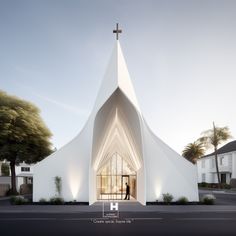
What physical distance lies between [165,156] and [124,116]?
5.00m

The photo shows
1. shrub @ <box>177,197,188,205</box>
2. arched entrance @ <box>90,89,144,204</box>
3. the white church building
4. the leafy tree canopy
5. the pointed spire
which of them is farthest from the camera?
the leafy tree canopy

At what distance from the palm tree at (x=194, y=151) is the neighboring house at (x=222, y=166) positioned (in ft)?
11.2

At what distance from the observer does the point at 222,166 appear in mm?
58094

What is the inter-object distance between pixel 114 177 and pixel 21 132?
11645 mm

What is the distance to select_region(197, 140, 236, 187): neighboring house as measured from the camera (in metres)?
54.2

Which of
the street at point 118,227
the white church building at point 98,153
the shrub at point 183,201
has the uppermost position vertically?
the white church building at point 98,153

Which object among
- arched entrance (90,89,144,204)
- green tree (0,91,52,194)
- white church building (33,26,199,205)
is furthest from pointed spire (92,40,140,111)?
green tree (0,91,52,194)

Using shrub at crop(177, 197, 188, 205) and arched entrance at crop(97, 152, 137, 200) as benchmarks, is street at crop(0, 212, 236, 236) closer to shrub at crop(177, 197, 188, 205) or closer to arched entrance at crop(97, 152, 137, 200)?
shrub at crop(177, 197, 188, 205)

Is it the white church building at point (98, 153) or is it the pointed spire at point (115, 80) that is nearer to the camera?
the pointed spire at point (115, 80)

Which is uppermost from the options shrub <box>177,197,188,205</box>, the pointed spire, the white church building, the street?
the pointed spire

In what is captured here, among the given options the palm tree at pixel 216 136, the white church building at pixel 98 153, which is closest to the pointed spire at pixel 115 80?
the white church building at pixel 98 153

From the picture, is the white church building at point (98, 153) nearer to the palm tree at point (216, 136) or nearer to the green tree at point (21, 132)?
the green tree at point (21, 132)

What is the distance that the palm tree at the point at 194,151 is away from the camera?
75000 mm

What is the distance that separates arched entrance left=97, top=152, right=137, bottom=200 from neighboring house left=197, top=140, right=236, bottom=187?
2794cm
